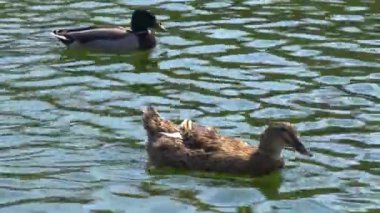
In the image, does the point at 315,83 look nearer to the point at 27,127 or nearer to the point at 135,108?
the point at 135,108

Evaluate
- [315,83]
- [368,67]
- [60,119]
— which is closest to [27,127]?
[60,119]

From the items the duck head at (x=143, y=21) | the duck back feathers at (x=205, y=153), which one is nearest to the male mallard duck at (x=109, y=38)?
the duck head at (x=143, y=21)

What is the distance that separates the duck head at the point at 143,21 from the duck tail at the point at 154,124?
5.87m

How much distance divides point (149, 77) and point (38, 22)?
3575mm

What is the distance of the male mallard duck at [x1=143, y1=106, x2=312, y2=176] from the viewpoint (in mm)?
13031

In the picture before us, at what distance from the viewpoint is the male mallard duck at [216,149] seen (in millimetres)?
13031

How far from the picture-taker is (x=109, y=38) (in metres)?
19.0

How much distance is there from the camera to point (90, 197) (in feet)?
40.1

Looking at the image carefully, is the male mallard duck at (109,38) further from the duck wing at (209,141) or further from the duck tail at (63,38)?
the duck wing at (209,141)

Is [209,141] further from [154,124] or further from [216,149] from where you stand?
[154,124]

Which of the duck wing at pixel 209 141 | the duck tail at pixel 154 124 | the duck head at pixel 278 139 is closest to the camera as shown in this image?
the duck head at pixel 278 139

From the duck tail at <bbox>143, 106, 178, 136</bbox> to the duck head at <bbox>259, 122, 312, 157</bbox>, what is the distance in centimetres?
108

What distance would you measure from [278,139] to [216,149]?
62 cm

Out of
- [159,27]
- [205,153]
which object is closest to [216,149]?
[205,153]
